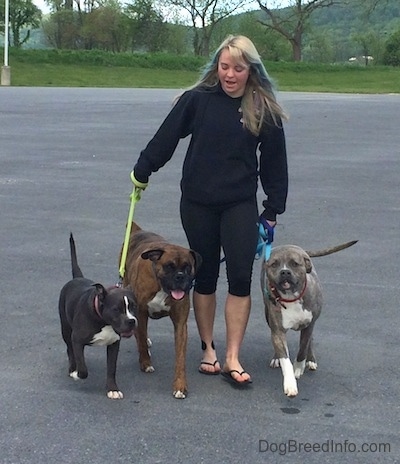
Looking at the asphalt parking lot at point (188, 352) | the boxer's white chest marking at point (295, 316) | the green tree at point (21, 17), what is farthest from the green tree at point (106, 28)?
the boxer's white chest marking at point (295, 316)

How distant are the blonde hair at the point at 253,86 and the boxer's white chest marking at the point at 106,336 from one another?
140 centimetres

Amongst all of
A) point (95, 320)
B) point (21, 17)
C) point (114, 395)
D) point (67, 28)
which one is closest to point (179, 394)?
point (114, 395)

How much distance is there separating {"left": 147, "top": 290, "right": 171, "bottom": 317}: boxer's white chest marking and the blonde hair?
108 centimetres

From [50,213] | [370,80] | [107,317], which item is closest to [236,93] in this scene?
[107,317]

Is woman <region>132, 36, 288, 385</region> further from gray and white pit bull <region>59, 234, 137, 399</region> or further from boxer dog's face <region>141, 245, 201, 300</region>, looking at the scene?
gray and white pit bull <region>59, 234, 137, 399</region>

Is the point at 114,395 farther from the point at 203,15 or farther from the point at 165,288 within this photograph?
the point at 203,15

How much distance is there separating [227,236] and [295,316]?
63 centimetres

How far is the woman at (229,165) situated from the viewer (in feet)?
17.9

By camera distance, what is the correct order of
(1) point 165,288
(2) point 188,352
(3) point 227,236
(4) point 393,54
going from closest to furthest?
(1) point 165,288, (3) point 227,236, (2) point 188,352, (4) point 393,54

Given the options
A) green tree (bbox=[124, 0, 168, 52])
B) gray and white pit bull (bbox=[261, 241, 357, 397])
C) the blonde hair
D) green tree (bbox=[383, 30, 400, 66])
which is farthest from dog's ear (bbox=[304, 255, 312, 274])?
green tree (bbox=[124, 0, 168, 52])

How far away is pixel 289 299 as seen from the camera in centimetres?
532

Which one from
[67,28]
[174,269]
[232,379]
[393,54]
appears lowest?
[393,54]

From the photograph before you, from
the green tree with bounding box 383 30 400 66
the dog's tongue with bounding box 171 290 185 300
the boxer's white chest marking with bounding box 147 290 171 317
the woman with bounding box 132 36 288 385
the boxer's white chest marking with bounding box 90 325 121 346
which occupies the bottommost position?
the green tree with bounding box 383 30 400 66

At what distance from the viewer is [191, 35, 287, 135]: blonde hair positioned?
5406 millimetres
